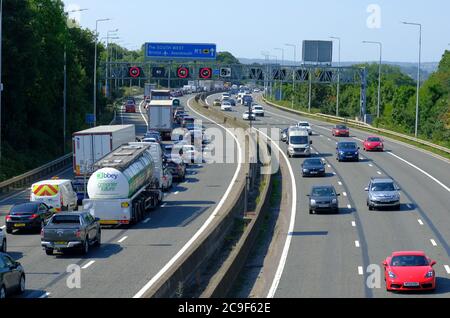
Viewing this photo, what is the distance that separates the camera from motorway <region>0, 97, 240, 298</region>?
95.4 feet

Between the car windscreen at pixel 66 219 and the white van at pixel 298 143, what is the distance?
38.2 meters

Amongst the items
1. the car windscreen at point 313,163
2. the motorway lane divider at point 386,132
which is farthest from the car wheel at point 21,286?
the motorway lane divider at point 386,132

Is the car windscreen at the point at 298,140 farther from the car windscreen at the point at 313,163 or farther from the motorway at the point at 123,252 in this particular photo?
the motorway at the point at 123,252

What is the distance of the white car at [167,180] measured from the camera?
55969 mm

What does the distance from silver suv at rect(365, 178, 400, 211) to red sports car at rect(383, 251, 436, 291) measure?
1815 centimetres

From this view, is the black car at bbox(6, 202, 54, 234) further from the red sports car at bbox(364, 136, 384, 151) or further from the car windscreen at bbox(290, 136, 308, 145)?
the red sports car at bbox(364, 136, 384, 151)

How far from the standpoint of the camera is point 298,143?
2854 inches

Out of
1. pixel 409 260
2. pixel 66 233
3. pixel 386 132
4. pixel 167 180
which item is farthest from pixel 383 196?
pixel 386 132

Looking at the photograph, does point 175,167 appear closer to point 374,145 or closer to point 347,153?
point 347,153

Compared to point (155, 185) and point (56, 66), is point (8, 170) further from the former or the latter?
point (56, 66)

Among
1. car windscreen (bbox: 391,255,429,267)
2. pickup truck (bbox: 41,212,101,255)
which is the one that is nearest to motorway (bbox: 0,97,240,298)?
pickup truck (bbox: 41,212,101,255)

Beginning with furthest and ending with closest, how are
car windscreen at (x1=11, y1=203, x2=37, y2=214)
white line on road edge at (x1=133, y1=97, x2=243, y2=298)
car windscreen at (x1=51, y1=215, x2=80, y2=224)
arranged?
car windscreen at (x1=11, y1=203, x2=37, y2=214)
car windscreen at (x1=51, y1=215, x2=80, y2=224)
white line on road edge at (x1=133, y1=97, x2=243, y2=298)

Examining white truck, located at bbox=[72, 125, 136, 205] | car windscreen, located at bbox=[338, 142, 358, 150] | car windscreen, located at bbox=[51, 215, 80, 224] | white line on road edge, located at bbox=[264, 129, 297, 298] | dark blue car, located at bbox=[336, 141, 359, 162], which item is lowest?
white line on road edge, located at bbox=[264, 129, 297, 298]

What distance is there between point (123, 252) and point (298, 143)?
37.8 metres
